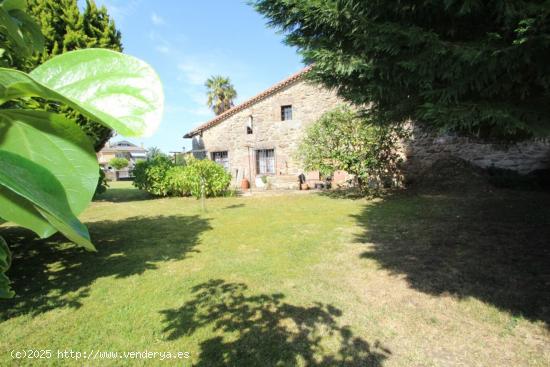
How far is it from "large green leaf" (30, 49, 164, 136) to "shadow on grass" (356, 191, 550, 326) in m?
5.12

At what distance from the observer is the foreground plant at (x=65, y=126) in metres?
0.29

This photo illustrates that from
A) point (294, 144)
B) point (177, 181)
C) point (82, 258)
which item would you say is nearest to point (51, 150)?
point (82, 258)

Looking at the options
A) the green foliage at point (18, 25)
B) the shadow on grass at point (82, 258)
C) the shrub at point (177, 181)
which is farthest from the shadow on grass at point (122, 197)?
the green foliage at point (18, 25)

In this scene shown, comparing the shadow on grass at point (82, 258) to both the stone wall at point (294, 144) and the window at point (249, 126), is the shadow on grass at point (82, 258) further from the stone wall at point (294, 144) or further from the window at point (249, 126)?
the window at point (249, 126)

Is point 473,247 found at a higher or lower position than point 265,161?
lower

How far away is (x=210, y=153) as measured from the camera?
20.9 m

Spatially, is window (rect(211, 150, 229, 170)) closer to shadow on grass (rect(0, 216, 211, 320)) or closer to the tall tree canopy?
shadow on grass (rect(0, 216, 211, 320))

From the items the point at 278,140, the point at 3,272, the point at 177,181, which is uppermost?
the point at 278,140

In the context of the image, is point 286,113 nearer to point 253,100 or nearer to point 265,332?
point 253,100

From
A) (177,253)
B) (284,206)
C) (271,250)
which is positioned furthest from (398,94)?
(284,206)

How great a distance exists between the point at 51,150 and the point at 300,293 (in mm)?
4563

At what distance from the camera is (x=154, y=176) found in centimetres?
1595

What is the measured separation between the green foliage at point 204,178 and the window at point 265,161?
3862mm

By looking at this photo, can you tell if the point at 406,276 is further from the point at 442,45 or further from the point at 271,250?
the point at 442,45
